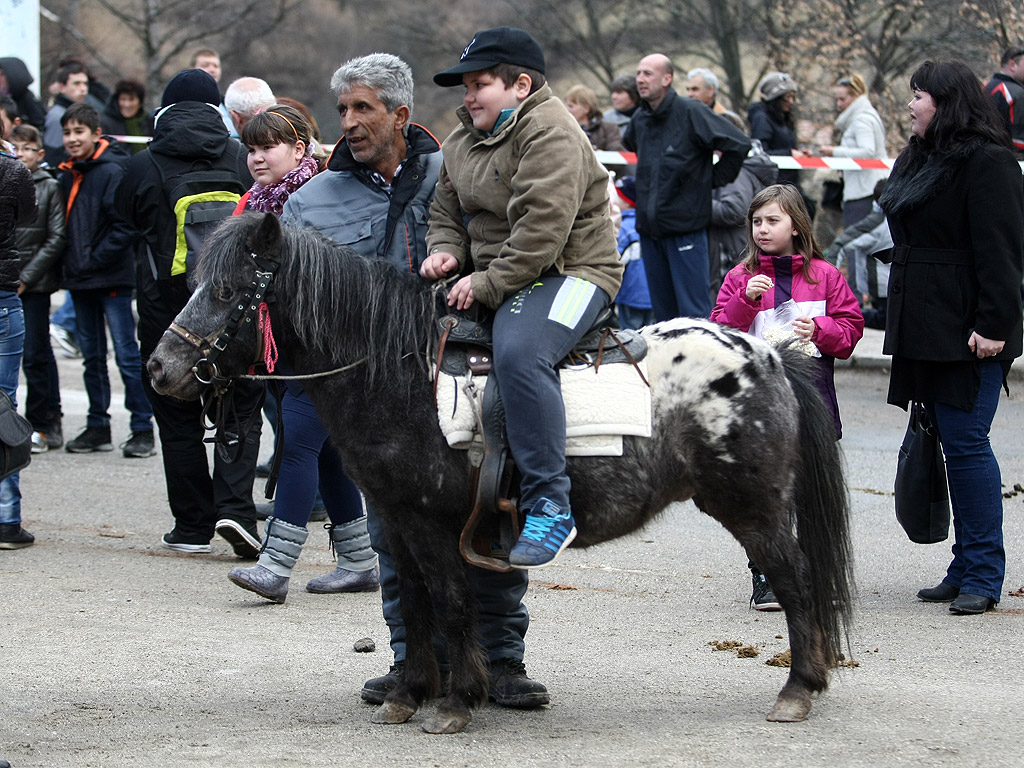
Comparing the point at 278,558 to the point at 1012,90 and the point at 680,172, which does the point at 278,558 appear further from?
the point at 1012,90

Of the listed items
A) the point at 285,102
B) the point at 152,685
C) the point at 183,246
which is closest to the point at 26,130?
the point at 285,102

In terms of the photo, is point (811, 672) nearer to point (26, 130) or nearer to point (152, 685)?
point (152, 685)

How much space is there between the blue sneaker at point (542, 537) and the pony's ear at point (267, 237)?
1.30 m

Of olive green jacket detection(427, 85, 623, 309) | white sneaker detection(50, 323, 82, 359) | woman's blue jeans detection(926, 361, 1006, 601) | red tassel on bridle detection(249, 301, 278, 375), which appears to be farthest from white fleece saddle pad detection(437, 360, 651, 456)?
white sneaker detection(50, 323, 82, 359)

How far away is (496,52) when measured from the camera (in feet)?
14.9

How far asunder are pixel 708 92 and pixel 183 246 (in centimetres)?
742

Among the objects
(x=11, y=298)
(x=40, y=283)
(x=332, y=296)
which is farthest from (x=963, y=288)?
(x=40, y=283)

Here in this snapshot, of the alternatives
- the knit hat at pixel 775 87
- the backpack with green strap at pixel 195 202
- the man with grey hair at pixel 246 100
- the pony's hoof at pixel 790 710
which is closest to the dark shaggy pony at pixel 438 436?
the pony's hoof at pixel 790 710

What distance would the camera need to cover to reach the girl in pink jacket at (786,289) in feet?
20.1

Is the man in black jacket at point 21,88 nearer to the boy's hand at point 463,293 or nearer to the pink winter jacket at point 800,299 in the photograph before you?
the pink winter jacket at point 800,299

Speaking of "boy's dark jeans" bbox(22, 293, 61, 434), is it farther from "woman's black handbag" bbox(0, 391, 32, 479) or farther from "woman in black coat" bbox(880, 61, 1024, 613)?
"woman in black coat" bbox(880, 61, 1024, 613)

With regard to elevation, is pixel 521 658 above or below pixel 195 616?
above

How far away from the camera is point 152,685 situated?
5.16 m

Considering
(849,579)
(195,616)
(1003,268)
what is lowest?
(195,616)
